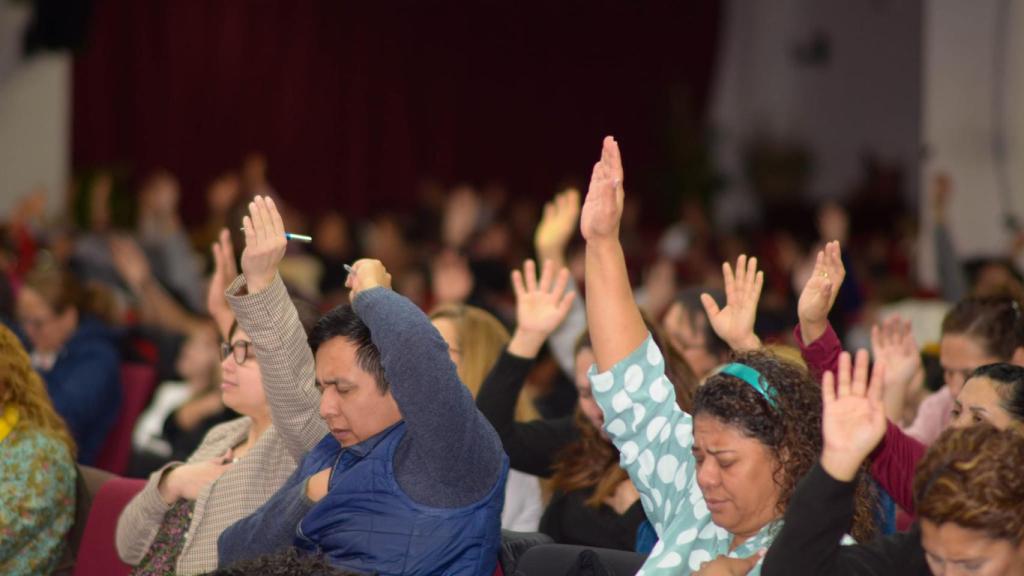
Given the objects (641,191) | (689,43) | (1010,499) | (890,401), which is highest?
(1010,499)

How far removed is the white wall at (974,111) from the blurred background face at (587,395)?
469cm

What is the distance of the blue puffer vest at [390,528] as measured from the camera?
7.97ft

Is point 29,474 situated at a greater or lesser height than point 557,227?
lesser

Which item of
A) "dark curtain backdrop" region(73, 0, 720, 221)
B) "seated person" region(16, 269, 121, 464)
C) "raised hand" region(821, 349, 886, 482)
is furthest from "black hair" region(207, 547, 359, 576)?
"dark curtain backdrop" region(73, 0, 720, 221)

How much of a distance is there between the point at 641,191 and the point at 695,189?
99 centimetres

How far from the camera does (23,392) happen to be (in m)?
3.33

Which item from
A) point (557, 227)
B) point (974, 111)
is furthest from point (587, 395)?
point (974, 111)

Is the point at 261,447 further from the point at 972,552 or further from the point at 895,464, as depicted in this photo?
the point at 972,552

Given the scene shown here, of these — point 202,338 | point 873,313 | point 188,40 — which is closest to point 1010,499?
point 202,338

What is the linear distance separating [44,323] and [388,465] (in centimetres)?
339

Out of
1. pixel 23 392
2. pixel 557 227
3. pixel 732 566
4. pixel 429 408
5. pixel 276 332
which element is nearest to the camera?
pixel 732 566

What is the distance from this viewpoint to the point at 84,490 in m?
3.44

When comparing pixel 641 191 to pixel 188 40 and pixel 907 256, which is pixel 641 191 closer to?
pixel 907 256

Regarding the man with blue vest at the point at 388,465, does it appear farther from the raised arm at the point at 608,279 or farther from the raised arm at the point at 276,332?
the raised arm at the point at 608,279
